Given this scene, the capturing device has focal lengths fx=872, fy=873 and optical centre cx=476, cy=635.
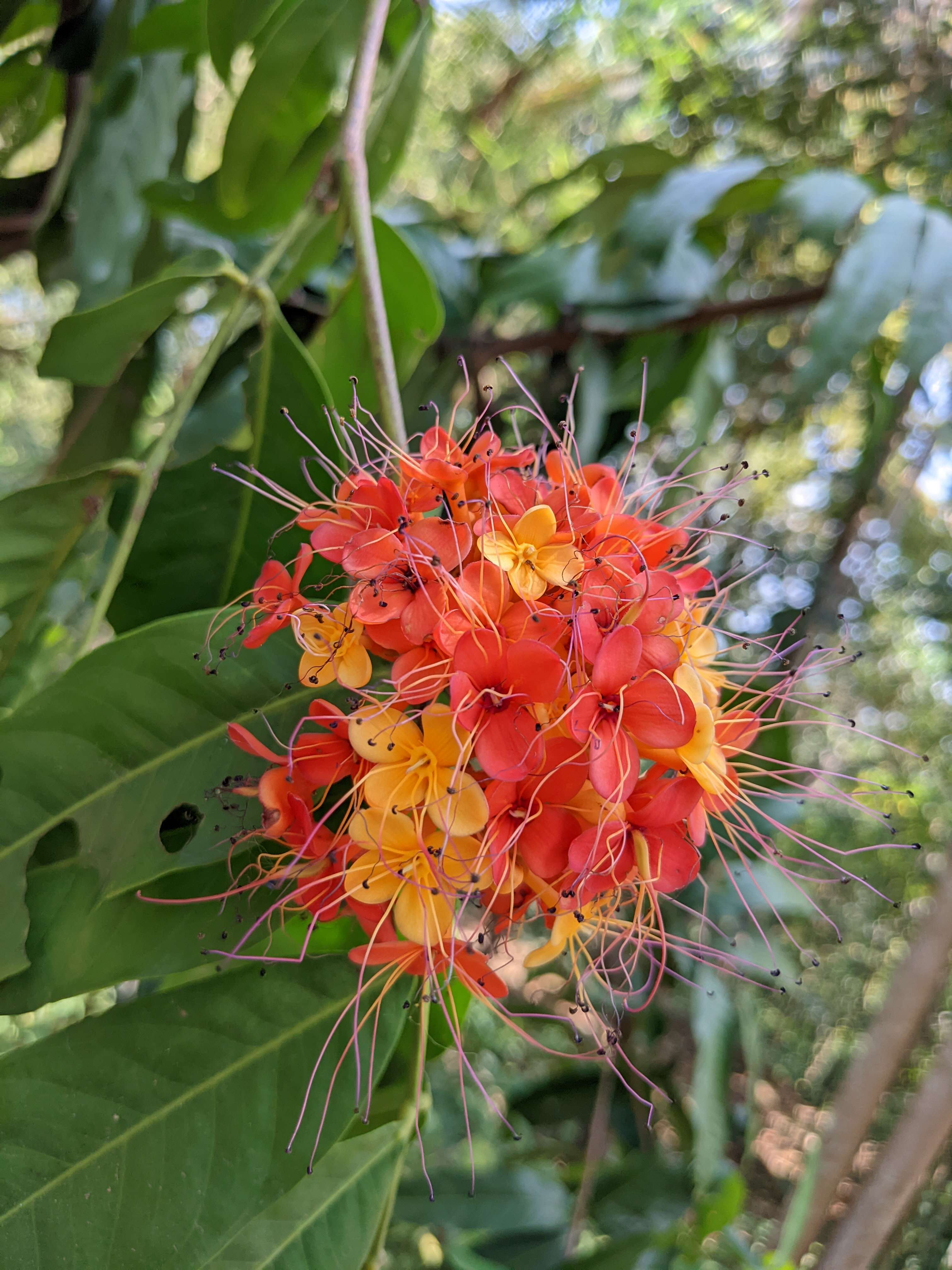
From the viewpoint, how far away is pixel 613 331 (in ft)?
4.15

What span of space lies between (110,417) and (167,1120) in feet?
2.44

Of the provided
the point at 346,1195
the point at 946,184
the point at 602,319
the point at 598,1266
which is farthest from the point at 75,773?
the point at 946,184

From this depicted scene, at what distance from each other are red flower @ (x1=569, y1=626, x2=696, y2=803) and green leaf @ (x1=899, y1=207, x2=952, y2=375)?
61 centimetres

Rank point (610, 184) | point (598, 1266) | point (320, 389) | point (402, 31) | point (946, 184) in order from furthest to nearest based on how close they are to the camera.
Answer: point (946, 184) → point (610, 184) → point (598, 1266) → point (402, 31) → point (320, 389)

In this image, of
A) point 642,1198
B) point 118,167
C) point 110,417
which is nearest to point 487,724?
point 110,417

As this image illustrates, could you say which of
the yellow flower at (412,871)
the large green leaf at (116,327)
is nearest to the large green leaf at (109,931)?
the yellow flower at (412,871)

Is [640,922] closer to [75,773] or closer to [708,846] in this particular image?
[75,773]

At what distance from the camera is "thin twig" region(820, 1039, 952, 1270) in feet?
3.24

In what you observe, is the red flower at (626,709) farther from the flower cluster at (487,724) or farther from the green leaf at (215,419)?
the green leaf at (215,419)

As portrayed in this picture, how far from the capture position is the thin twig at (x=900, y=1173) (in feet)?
3.24

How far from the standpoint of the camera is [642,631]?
1.59 ft

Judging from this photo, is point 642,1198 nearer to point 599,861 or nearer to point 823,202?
point 599,861

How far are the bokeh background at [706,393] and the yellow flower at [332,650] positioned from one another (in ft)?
0.92

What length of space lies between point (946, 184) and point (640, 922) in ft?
5.61
